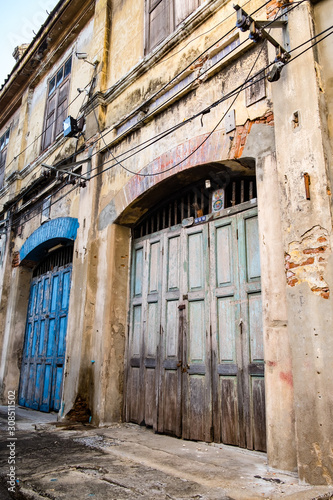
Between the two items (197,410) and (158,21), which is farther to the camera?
(158,21)

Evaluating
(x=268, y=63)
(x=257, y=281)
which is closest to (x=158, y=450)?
(x=257, y=281)

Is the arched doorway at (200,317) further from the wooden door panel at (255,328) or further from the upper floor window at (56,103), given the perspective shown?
the upper floor window at (56,103)

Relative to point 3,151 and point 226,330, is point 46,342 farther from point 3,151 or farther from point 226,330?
point 3,151

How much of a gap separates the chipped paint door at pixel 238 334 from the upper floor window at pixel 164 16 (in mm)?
3128

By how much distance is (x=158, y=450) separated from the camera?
150 inches

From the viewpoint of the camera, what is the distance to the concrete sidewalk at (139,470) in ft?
8.50

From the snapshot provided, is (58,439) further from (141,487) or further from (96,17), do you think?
(96,17)

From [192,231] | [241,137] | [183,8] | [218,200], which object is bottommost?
[192,231]

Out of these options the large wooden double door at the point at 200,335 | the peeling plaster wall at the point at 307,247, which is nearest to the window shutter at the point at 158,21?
the peeling plaster wall at the point at 307,247

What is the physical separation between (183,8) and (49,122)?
4555 mm

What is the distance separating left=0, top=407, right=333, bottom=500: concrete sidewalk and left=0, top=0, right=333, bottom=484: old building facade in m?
0.23

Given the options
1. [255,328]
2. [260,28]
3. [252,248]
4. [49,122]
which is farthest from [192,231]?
[49,122]

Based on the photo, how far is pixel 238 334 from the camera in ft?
13.3

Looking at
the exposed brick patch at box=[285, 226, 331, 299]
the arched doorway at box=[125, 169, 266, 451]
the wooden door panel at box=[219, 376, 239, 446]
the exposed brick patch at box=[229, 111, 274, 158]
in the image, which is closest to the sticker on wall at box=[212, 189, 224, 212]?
the arched doorway at box=[125, 169, 266, 451]
